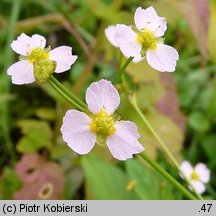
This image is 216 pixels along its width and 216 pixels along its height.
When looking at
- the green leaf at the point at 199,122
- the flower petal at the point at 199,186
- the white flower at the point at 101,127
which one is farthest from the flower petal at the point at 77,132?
the green leaf at the point at 199,122

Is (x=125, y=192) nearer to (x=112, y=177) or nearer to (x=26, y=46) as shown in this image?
(x=112, y=177)

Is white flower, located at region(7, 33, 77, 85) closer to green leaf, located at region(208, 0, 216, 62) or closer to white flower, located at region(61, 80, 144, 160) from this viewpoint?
white flower, located at region(61, 80, 144, 160)

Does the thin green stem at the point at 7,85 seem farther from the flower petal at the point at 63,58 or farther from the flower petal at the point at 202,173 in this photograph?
the flower petal at the point at 63,58

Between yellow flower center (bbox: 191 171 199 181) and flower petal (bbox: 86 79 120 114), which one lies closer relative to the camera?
flower petal (bbox: 86 79 120 114)

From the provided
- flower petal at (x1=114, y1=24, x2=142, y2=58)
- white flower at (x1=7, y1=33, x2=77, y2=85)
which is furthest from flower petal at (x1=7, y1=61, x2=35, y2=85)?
flower petal at (x1=114, y1=24, x2=142, y2=58)
